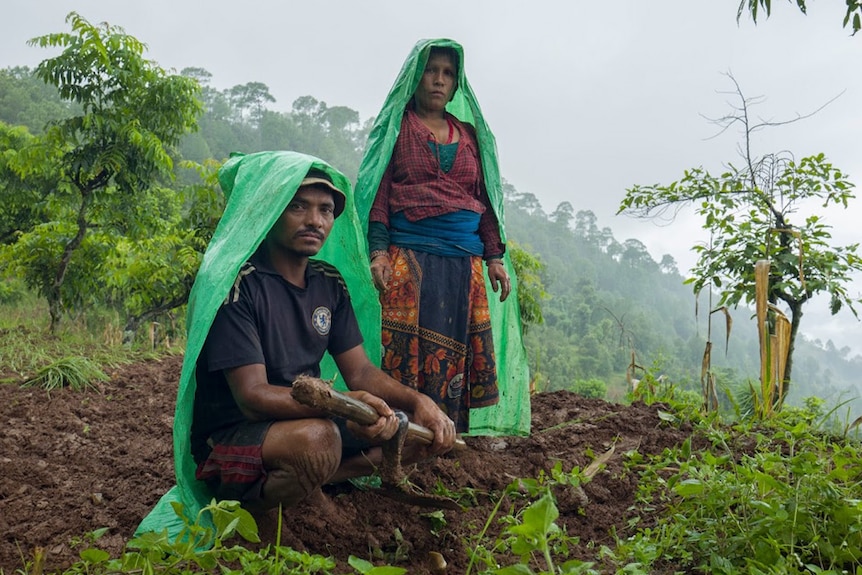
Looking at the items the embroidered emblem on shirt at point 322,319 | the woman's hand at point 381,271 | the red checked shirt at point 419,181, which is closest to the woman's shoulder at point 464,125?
the red checked shirt at point 419,181

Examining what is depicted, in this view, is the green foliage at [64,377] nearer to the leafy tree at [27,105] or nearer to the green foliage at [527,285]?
the green foliage at [527,285]

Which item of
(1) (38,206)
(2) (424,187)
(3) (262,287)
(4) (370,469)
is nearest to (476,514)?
(4) (370,469)

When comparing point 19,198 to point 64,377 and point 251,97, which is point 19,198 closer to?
point 64,377

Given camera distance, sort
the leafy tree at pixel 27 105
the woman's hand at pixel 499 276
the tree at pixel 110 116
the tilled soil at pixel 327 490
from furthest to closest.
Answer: the leafy tree at pixel 27 105
the tree at pixel 110 116
the woman's hand at pixel 499 276
the tilled soil at pixel 327 490

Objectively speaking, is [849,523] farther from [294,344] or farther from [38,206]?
[38,206]

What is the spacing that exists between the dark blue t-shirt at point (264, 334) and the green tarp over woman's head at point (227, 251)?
6 cm

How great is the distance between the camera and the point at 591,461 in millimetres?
3107

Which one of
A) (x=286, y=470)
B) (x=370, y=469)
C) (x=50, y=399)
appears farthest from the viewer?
(x=50, y=399)

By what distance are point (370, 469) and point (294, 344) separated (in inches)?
20.8

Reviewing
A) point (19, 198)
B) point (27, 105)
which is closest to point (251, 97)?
point (27, 105)

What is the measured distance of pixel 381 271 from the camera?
2.78m

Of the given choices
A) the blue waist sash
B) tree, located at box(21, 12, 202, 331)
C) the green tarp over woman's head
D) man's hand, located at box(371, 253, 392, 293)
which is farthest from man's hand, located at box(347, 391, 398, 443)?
tree, located at box(21, 12, 202, 331)

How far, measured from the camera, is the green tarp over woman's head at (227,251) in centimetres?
208

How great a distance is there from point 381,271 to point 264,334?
2.32ft
